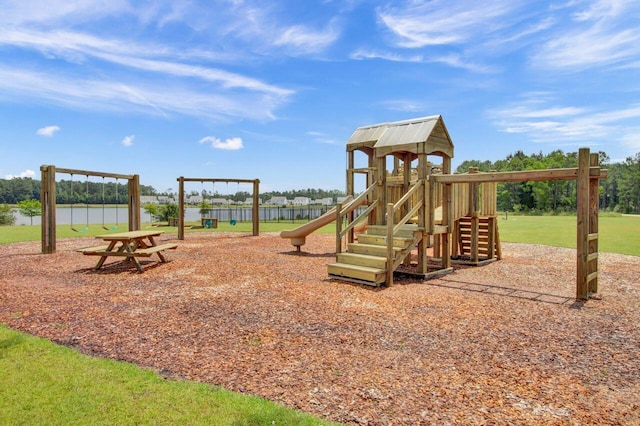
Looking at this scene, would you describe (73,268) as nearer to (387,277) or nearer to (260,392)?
(387,277)

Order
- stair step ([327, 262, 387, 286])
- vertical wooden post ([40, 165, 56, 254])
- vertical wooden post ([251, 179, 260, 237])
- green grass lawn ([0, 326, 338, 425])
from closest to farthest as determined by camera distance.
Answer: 1. green grass lawn ([0, 326, 338, 425])
2. stair step ([327, 262, 387, 286])
3. vertical wooden post ([40, 165, 56, 254])
4. vertical wooden post ([251, 179, 260, 237])

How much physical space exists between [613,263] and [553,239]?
21.2 feet

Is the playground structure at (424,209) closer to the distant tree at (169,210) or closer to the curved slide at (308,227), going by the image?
the curved slide at (308,227)

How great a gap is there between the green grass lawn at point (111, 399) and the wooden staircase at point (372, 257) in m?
4.61

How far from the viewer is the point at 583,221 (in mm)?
6539

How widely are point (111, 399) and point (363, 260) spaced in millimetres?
5521

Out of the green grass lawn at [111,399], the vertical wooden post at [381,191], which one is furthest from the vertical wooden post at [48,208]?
the vertical wooden post at [381,191]

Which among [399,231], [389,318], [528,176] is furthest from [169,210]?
[389,318]

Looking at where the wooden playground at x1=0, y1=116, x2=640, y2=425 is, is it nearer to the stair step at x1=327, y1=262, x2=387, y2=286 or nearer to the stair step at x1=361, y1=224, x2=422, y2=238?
the stair step at x1=327, y1=262, x2=387, y2=286

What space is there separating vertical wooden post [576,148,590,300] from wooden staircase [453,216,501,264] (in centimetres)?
397

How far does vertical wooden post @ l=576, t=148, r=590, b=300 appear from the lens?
648 cm

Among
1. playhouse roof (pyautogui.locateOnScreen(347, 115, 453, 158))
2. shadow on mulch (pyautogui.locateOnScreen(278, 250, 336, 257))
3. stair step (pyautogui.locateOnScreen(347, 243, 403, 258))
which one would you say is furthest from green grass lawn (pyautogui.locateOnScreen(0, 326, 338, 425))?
shadow on mulch (pyautogui.locateOnScreen(278, 250, 336, 257))

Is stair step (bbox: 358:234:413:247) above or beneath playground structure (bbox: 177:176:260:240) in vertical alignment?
beneath

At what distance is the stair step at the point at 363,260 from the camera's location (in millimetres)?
7649
